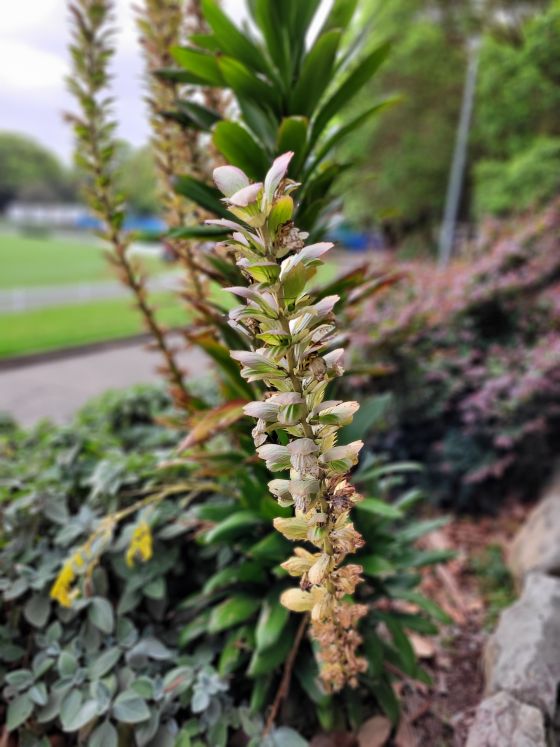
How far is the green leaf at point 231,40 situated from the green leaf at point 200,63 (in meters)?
0.05

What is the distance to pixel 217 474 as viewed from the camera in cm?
168

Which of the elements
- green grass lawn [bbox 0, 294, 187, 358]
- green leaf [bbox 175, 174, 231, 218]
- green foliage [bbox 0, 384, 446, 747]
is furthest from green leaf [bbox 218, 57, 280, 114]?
green grass lawn [bbox 0, 294, 187, 358]

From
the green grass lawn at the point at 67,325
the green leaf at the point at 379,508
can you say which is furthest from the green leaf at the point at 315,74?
the green grass lawn at the point at 67,325

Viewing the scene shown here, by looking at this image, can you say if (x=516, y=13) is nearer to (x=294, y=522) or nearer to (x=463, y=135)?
(x=463, y=135)

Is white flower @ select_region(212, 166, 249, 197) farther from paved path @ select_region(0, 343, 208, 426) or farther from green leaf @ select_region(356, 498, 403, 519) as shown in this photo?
paved path @ select_region(0, 343, 208, 426)

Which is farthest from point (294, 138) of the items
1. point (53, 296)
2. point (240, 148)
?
point (53, 296)

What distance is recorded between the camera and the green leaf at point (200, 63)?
4.94 feet

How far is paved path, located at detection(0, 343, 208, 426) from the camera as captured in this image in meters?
5.66

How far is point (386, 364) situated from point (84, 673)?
234 centimetres

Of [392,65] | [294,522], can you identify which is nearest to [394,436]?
[294,522]

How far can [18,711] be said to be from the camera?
4.52 ft

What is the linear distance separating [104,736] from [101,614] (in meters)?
0.31

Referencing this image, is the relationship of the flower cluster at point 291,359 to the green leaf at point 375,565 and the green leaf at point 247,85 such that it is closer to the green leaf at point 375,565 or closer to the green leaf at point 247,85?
the green leaf at point 375,565

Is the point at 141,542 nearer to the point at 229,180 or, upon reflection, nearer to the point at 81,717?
the point at 81,717
